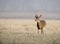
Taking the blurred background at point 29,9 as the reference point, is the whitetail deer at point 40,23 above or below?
below

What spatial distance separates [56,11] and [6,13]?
2.60ft

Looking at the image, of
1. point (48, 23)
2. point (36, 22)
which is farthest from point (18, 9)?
point (48, 23)

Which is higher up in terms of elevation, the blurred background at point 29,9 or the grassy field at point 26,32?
the blurred background at point 29,9

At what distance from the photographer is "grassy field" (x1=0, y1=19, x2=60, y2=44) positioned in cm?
248

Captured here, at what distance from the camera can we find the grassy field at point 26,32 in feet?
8.15

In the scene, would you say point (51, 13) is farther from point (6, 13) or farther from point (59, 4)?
point (6, 13)

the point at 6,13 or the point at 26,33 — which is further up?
the point at 6,13

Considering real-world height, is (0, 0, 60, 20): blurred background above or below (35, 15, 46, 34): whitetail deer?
above

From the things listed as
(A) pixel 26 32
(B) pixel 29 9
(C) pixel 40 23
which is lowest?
(A) pixel 26 32

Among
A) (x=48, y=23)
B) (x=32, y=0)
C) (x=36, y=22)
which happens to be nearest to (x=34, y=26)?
(x=36, y=22)

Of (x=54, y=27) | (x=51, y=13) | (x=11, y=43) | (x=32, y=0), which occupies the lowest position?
(x=11, y=43)

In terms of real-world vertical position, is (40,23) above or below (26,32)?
above

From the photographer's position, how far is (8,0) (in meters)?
2.53

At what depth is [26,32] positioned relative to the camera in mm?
2523
